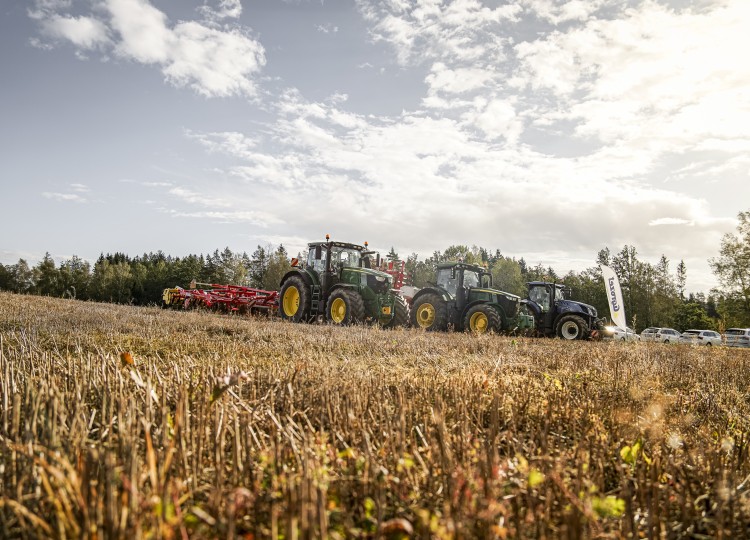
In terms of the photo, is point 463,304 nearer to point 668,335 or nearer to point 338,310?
point 338,310

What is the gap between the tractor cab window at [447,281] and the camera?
15.5 metres

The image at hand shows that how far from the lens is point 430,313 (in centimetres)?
1511

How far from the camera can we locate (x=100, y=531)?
1150mm

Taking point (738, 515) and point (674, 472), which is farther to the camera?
point (674, 472)

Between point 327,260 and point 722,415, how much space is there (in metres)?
11.5

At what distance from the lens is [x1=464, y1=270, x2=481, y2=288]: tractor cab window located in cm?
1552

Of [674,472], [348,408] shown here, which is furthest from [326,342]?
[674,472]

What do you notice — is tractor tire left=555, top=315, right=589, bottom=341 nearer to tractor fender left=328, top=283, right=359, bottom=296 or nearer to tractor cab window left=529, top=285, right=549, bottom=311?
tractor cab window left=529, top=285, right=549, bottom=311

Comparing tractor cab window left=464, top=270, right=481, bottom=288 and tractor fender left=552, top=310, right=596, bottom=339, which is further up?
tractor cab window left=464, top=270, right=481, bottom=288

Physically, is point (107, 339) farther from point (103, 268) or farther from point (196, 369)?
point (103, 268)

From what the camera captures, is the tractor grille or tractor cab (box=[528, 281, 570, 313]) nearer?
the tractor grille

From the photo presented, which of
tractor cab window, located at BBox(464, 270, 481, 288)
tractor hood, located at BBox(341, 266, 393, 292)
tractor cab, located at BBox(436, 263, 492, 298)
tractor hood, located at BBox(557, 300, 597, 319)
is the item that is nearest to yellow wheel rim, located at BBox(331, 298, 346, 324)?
tractor hood, located at BBox(341, 266, 393, 292)

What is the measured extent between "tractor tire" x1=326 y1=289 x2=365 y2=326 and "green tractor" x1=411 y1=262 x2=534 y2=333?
2275 mm

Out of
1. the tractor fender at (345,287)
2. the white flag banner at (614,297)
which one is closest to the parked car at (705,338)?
the white flag banner at (614,297)
